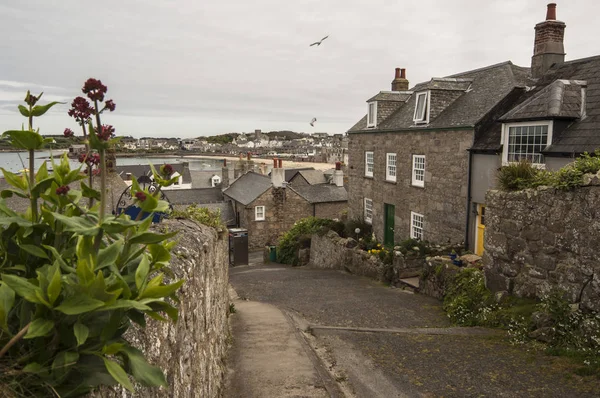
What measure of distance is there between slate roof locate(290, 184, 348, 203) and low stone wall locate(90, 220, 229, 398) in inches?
1090

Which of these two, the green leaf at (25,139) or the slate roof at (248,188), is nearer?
the green leaf at (25,139)

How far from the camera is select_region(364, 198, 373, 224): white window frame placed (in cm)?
2333

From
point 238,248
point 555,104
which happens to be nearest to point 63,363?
point 555,104

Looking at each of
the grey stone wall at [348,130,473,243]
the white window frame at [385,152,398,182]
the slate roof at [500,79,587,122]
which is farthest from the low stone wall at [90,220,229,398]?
the white window frame at [385,152,398,182]

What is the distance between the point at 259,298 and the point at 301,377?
7909 millimetres

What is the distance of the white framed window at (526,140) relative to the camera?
1274cm

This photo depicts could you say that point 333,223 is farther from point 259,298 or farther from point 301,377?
point 301,377

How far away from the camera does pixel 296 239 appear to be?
2598 centimetres

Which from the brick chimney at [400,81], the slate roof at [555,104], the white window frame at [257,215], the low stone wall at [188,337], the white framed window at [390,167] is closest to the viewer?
the low stone wall at [188,337]

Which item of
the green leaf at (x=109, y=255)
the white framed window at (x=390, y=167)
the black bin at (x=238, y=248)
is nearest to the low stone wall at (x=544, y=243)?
the green leaf at (x=109, y=255)

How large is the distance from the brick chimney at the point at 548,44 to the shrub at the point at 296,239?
1259 centimetres

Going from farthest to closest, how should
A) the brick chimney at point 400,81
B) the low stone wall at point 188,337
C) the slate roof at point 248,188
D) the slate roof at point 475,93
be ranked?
the slate roof at point 248,188, the brick chimney at point 400,81, the slate roof at point 475,93, the low stone wall at point 188,337

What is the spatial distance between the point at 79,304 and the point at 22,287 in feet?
0.73

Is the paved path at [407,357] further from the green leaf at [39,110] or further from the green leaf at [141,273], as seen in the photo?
the green leaf at [39,110]
